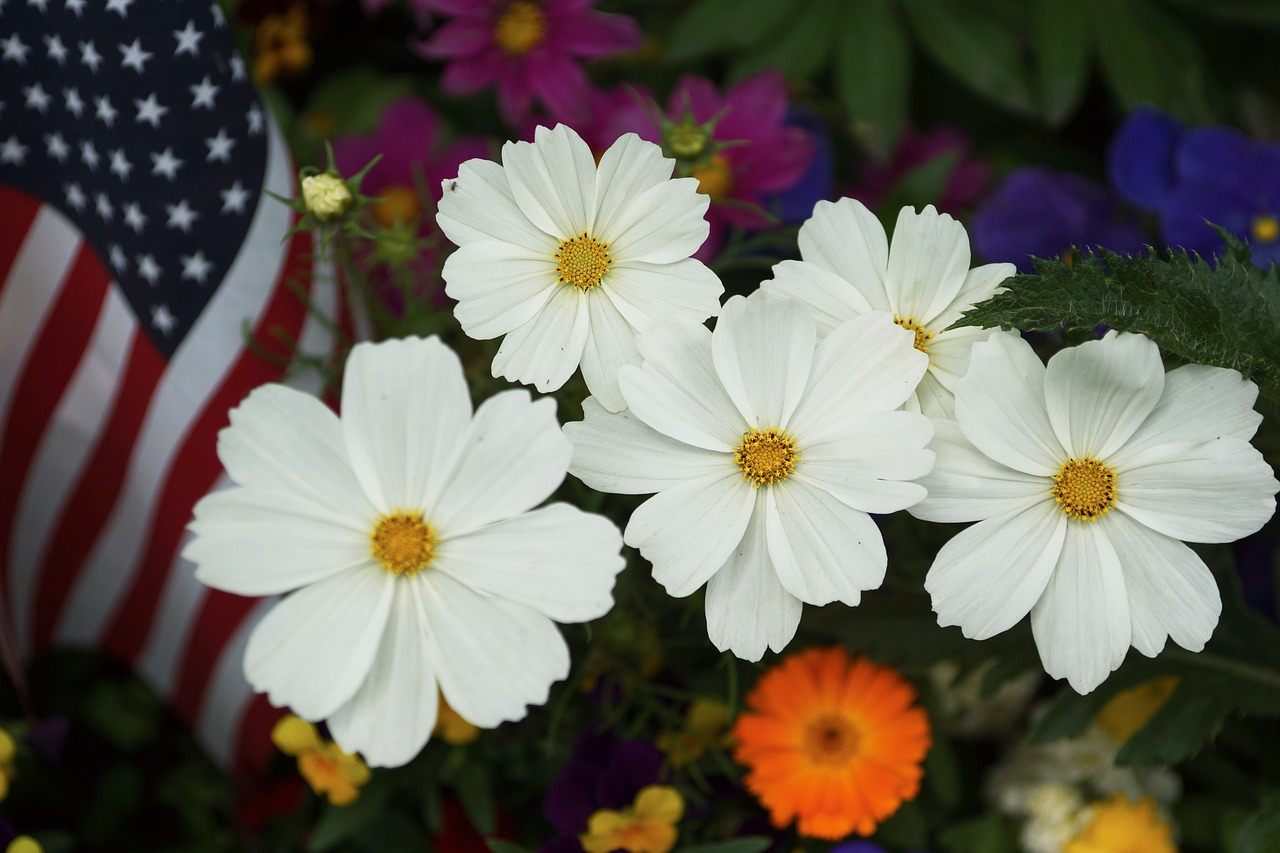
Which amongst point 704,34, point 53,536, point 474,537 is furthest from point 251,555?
point 704,34

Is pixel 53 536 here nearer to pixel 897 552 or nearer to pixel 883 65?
pixel 897 552

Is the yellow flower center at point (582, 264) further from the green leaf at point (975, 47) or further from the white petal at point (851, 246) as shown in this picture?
the green leaf at point (975, 47)

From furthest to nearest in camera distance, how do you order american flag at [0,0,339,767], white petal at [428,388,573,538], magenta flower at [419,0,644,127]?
magenta flower at [419,0,644,127] → american flag at [0,0,339,767] → white petal at [428,388,573,538]

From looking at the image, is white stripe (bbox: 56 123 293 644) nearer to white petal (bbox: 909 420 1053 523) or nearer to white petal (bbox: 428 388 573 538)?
white petal (bbox: 428 388 573 538)

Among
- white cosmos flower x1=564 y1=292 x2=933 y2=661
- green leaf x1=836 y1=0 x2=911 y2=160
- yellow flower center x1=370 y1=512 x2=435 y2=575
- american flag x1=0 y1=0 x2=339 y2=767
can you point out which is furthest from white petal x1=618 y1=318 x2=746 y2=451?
green leaf x1=836 y1=0 x2=911 y2=160

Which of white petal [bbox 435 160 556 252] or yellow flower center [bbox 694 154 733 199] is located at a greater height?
yellow flower center [bbox 694 154 733 199]

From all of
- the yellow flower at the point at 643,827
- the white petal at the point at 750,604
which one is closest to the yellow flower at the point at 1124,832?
the yellow flower at the point at 643,827
